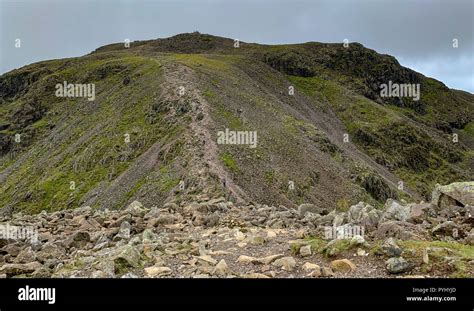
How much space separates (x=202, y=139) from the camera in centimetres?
5300

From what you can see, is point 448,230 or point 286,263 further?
point 448,230

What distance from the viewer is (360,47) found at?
18275 centimetres

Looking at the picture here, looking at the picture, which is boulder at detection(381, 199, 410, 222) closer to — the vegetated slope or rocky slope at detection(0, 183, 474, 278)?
rocky slope at detection(0, 183, 474, 278)

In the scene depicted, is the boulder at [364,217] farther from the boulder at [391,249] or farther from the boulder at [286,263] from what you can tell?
the boulder at [286,263]

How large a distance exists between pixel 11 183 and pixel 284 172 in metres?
49.4

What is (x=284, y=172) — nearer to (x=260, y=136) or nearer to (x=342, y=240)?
(x=260, y=136)

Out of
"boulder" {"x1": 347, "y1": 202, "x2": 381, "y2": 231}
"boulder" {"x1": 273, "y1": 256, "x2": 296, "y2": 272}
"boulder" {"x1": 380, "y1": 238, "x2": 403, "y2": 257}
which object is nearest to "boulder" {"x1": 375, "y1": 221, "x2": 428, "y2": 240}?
"boulder" {"x1": 347, "y1": 202, "x2": 381, "y2": 231}

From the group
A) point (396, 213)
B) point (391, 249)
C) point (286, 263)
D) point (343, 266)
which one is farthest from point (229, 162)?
point (343, 266)

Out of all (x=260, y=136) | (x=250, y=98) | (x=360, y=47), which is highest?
(x=360, y=47)

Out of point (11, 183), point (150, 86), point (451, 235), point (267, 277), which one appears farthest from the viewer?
point (150, 86)

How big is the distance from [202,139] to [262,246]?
3766 cm

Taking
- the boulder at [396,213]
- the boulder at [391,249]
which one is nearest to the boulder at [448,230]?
the boulder at [396,213]

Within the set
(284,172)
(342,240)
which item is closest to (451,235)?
(342,240)

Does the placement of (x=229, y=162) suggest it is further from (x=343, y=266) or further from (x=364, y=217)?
(x=343, y=266)
